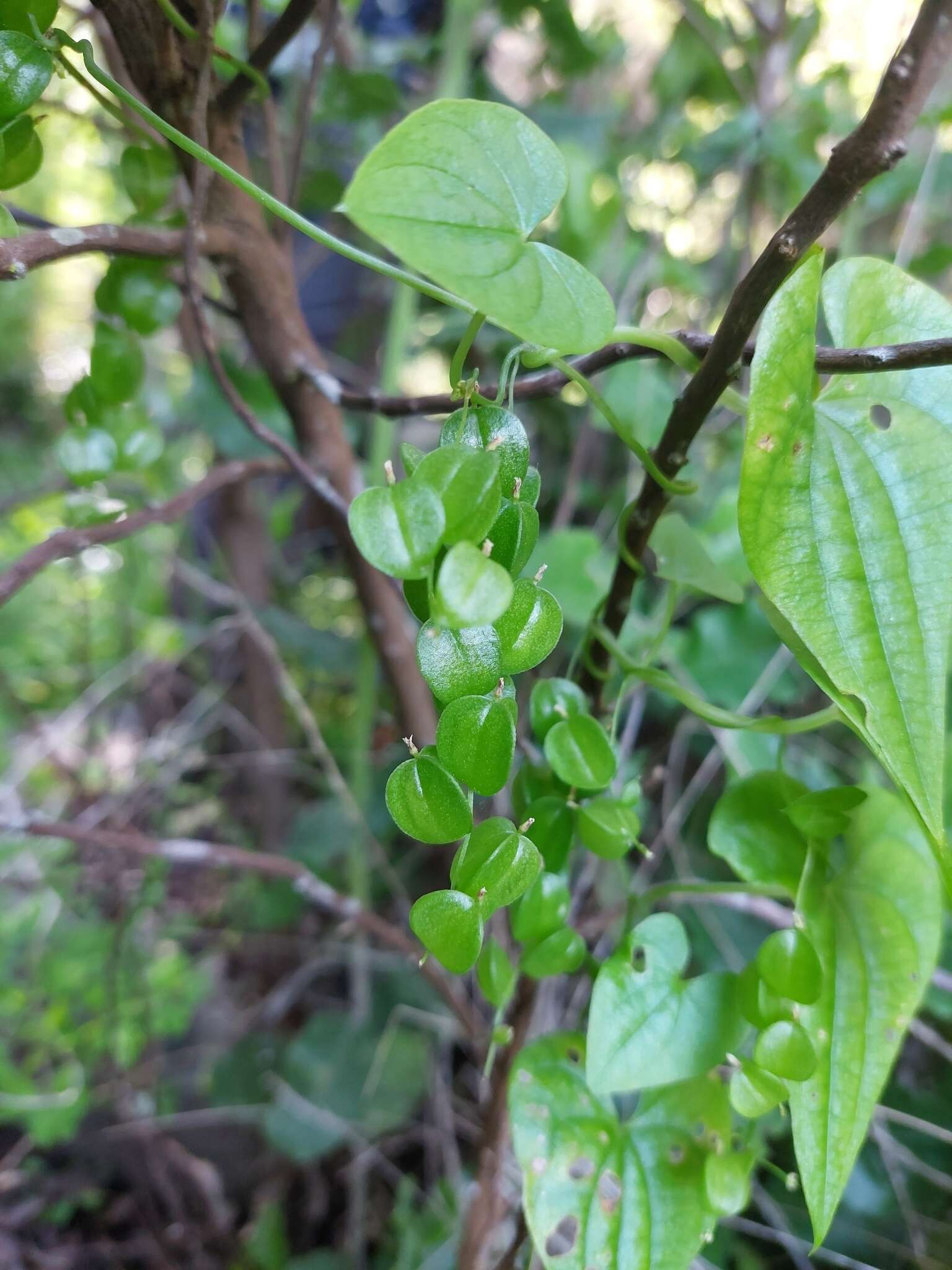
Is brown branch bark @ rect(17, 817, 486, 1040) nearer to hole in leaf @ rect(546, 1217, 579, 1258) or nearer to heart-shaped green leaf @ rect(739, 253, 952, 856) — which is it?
hole in leaf @ rect(546, 1217, 579, 1258)

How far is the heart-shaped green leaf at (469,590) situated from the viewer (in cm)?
18

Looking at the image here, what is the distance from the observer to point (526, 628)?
218 mm

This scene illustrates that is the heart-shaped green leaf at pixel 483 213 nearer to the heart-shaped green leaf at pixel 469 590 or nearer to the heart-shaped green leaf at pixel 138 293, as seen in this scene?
the heart-shaped green leaf at pixel 469 590

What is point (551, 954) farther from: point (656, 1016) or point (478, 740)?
point (478, 740)

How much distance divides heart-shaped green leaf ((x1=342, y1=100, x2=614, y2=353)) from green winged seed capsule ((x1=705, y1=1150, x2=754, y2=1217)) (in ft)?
1.09

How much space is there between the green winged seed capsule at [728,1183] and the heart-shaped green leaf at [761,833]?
0.11 metres

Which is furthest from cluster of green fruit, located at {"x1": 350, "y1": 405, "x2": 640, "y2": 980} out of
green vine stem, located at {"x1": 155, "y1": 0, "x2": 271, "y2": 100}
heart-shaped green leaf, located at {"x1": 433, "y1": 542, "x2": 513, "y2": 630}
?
green vine stem, located at {"x1": 155, "y1": 0, "x2": 271, "y2": 100}

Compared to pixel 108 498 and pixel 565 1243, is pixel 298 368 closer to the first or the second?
pixel 108 498

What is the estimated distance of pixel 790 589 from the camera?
0.24 metres

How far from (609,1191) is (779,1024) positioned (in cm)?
12

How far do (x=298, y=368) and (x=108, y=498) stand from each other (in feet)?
0.41

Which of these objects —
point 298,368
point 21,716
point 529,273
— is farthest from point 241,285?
point 21,716

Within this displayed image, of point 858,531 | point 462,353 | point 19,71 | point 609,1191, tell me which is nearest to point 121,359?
point 19,71

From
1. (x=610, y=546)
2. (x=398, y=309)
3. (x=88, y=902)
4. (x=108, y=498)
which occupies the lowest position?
(x=88, y=902)
